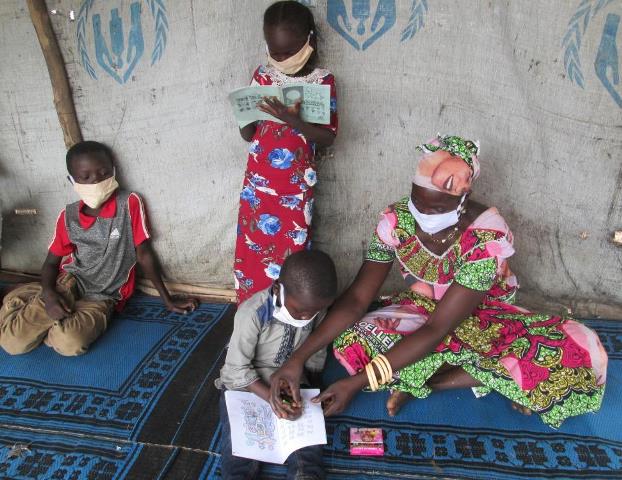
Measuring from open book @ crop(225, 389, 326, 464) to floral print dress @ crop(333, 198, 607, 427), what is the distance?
30 cm

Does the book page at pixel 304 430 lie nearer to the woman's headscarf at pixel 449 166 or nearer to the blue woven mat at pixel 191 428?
the blue woven mat at pixel 191 428

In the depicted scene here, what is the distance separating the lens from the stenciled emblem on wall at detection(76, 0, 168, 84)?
6.86 ft

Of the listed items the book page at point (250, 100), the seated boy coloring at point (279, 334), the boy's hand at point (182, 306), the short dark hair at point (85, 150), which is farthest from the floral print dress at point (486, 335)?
the short dark hair at point (85, 150)

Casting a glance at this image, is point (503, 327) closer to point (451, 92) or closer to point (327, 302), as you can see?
point (327, 302)

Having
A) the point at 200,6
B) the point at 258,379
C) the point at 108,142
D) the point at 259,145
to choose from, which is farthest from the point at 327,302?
the point at 108,142

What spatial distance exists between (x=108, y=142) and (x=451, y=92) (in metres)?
1.73

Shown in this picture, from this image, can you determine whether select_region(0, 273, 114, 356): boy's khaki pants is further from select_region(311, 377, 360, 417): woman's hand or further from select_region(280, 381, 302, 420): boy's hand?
select_region(311, 377, 360, 417): woman's hand

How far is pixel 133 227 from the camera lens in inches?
96.7

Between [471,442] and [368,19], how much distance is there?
170 cm

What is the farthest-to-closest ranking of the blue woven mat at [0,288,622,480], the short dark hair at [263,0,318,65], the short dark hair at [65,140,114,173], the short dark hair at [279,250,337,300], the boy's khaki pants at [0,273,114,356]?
the short dark hair at [65,140,114,173] < the boy's khaki pants at [0,273,114,356] < the short dark hair at [263,0,318,65] < the blue woven mat at [0,288,622,480] < the short dark hair at [279,250,337,300]

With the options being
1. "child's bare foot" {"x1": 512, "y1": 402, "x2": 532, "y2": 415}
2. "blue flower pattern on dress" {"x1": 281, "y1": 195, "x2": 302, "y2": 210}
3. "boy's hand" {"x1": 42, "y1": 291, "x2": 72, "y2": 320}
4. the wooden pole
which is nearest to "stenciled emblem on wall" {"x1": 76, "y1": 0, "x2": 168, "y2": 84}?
the wooden pole

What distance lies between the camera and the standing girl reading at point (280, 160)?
68.5 inches

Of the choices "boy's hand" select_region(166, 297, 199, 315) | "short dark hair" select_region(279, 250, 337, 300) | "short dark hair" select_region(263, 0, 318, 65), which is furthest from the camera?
"boy's hand" select_region(166, 297, 199, 315)

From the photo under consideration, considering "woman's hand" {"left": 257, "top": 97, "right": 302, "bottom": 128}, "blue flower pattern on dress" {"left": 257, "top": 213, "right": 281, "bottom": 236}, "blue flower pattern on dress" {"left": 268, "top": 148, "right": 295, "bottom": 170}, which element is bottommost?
"blue flower pattern on dress" {"left": 257, "top": 213, "right": 281, "bottom": 236}
